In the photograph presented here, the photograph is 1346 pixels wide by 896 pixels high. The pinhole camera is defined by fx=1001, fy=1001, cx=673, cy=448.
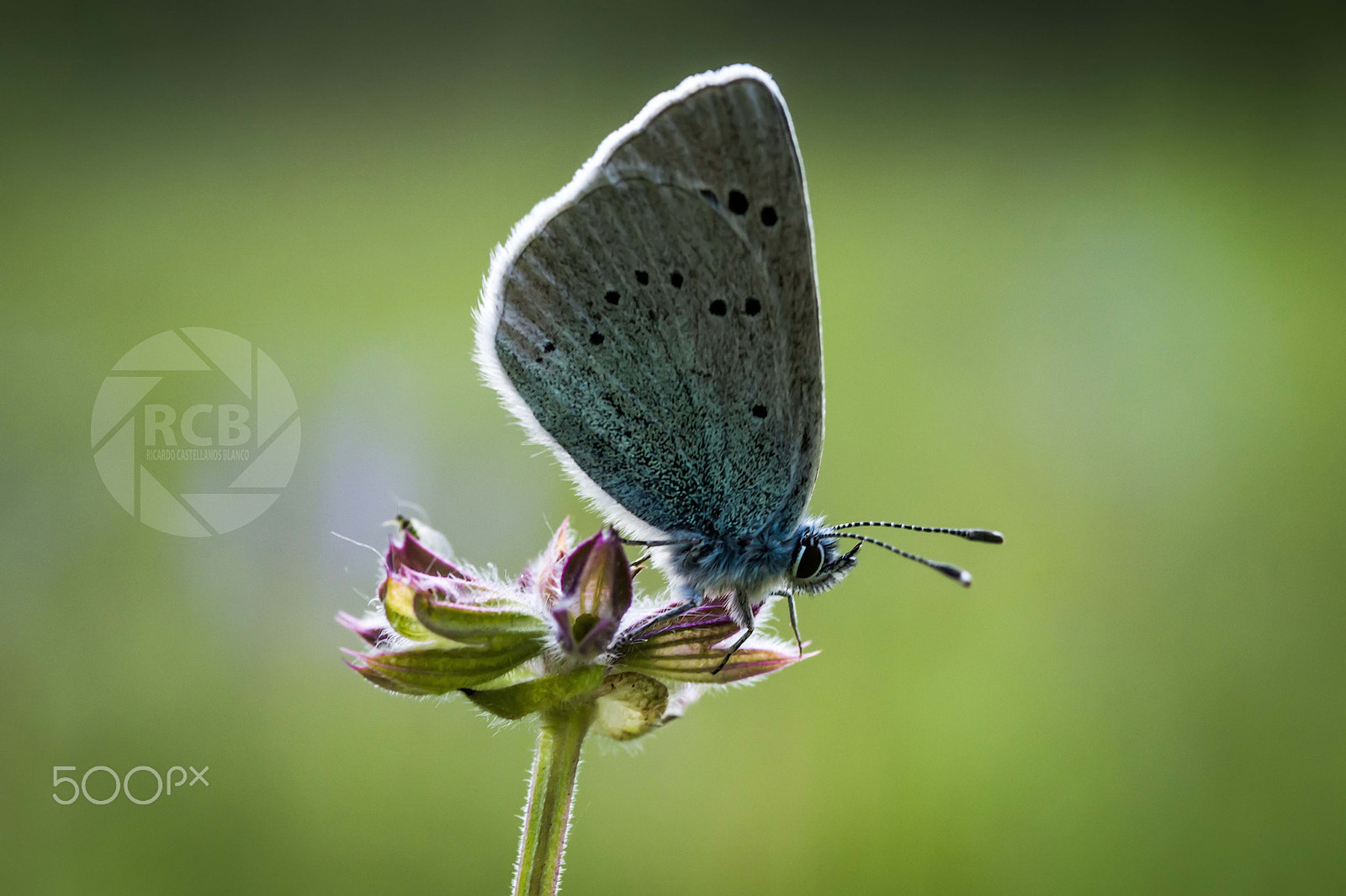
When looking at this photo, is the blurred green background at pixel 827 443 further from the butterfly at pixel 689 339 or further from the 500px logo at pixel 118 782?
the butterfly at pixel 689 339

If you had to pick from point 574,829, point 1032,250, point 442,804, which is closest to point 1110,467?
point 1032,250

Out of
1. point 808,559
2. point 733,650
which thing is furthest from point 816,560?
point 733,650

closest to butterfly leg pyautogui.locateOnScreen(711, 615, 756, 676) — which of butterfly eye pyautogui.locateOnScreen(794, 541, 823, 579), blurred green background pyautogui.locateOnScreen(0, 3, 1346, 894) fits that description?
butterfly eye pyautogui.locateOnScreen(794, 541, 823, 579)

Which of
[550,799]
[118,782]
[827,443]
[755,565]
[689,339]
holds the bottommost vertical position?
[118,782]

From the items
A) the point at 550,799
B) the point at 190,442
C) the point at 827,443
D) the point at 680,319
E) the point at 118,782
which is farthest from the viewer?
the point at 827,443

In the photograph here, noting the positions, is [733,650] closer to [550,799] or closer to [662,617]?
[662,617]

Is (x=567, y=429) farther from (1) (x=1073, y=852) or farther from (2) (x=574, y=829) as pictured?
(1) (x=1073, y=852)
